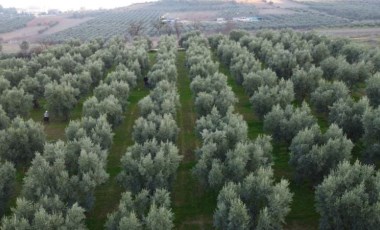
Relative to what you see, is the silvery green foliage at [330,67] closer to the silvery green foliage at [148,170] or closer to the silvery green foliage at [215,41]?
the silvery green foliage at [148,170]

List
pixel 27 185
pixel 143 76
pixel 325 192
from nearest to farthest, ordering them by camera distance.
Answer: pixel 325 192 → pixel 27 185 → pixel 143 76

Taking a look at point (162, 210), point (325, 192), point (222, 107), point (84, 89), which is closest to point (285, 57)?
point (222, 107)

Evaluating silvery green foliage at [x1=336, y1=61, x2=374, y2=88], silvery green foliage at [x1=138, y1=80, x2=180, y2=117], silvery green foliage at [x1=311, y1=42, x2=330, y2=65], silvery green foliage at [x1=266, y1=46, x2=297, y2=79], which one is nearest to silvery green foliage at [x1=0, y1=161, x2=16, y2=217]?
silvery green foliage at [x1=138, y1=80, x2=180, y2=117]

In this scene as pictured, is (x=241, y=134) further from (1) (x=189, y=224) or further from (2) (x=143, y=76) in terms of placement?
(2) (x=143, y=76)

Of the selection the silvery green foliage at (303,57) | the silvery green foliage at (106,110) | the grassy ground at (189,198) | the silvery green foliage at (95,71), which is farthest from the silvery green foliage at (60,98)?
the silvery green foliage at (303,57)

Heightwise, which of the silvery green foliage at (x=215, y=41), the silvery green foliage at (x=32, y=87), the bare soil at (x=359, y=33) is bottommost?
the bare soil at (x=359, y=33)

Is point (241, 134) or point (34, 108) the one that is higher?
point (241, 134)

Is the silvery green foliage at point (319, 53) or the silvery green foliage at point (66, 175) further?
the silvery green foliage at point (319, 53)
